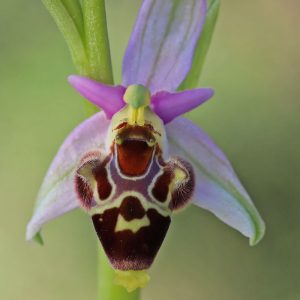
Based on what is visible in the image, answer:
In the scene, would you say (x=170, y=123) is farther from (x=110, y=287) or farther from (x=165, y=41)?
(x=110, y=287)

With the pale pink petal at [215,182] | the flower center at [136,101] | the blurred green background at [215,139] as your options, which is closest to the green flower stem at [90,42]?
the flower center at [136,101]

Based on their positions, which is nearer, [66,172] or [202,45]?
[66,172]

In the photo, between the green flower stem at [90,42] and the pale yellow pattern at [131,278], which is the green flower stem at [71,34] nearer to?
the green flower stem at [90,42]

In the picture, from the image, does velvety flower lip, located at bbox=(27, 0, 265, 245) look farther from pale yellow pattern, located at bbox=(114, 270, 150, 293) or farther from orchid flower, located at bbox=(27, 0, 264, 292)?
pale yellow pattern, located at bbox=(114, 270, 150, 293)

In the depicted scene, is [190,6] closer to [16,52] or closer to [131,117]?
[131,117]

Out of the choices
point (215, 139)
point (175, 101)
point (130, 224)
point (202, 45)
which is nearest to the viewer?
point (130, 224)

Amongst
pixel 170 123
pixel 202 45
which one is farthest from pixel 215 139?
pixel 170 123

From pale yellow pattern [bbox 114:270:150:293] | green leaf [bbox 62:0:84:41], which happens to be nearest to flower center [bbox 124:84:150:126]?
green leaf [bbox 62:0:84:41]
